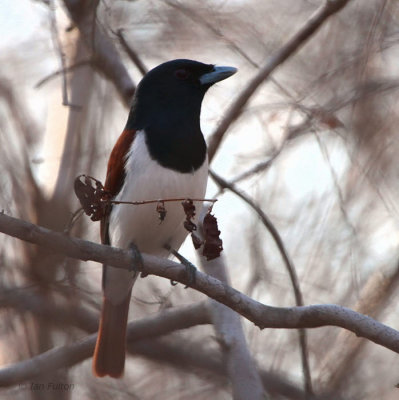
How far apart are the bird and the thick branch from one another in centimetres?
84

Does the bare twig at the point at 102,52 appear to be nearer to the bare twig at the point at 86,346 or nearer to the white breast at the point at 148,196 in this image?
the white breast at the point at 148,196

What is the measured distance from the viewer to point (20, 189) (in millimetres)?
5199

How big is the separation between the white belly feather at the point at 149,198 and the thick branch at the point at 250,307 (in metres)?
0.80

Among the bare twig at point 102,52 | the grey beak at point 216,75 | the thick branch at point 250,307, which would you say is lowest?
the thick branch at point 250,307

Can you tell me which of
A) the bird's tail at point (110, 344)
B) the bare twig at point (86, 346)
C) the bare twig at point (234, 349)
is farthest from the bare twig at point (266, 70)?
the bird's tail at point (110, 344)

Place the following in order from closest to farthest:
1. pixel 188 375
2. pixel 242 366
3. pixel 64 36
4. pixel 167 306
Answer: pixel 242 366 → pixel 188 375 → pixel 167 306 → pixel 64 36

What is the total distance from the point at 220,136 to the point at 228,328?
1.37m

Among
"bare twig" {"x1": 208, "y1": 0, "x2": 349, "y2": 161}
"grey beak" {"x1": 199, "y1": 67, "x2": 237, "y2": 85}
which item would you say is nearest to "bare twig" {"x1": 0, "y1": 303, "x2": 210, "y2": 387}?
"bare twig" {"x1": 208, "y1": 0, "x2": 349, "y2": 161}

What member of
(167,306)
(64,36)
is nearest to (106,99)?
(64,36)

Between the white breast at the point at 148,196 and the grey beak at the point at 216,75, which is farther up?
the grey beak at the point at 216,75

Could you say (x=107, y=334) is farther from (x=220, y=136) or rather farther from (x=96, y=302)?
(x=220, y=136)

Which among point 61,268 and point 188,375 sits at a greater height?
point 61,268

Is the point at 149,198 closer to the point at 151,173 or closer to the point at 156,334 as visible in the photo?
the point at 151,173

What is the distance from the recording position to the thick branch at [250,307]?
3.65m
